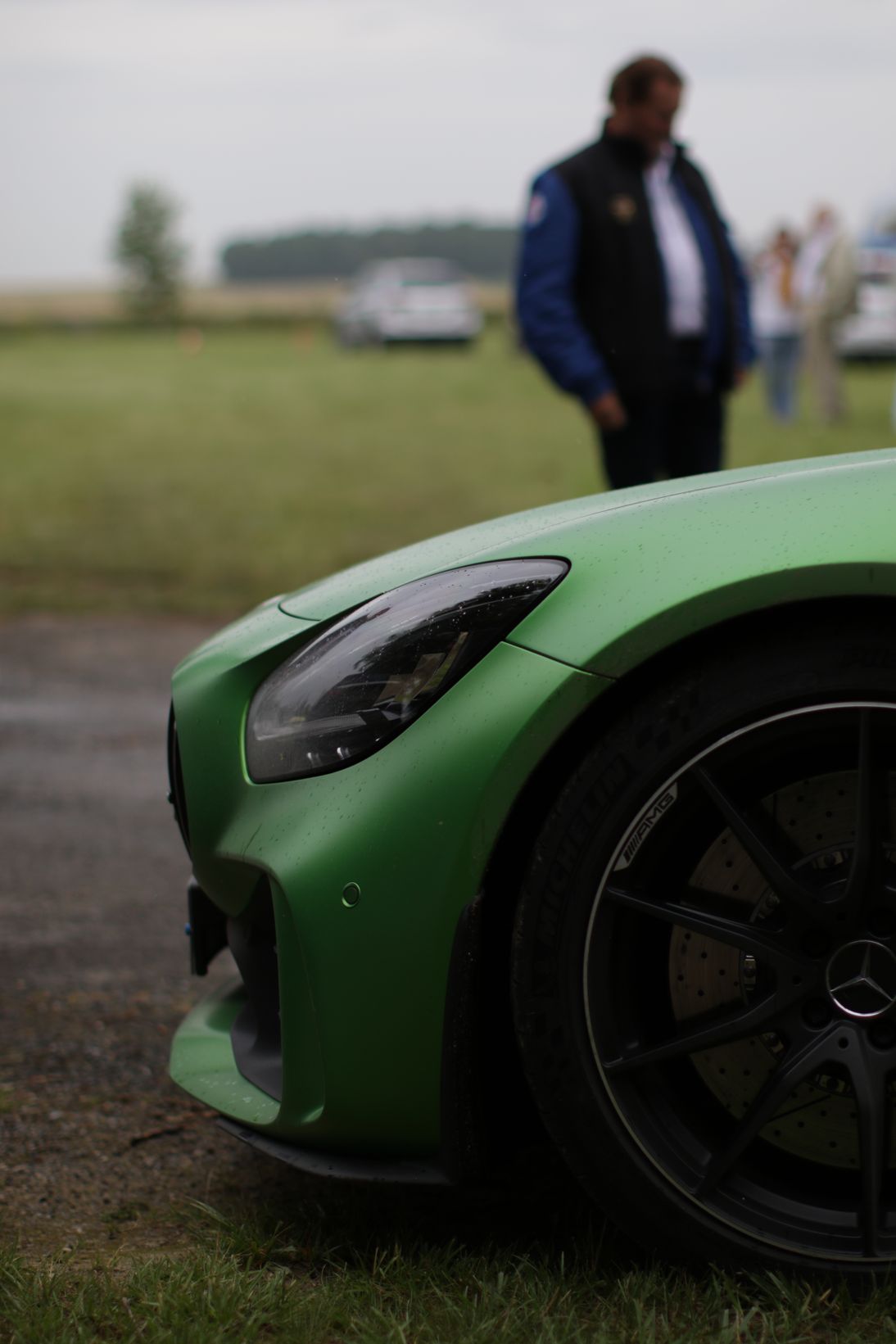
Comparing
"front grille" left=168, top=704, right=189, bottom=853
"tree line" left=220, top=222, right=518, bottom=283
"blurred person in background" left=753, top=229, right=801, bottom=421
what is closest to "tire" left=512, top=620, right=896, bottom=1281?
"front grille" left=168, top=704, right=189, bottom=853

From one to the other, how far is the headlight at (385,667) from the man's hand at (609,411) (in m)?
2.90

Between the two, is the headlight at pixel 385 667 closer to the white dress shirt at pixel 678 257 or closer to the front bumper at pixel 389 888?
the front bumper at pixel 389 888

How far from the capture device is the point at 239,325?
5531 centimetres

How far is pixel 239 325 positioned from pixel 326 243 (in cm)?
2458

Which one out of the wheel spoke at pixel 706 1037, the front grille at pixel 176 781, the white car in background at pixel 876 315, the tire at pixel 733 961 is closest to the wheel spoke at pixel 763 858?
the tire at pixel 733 961

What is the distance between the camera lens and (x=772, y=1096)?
6.27 ft

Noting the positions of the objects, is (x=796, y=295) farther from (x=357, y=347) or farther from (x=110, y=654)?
(x=357, y=347)

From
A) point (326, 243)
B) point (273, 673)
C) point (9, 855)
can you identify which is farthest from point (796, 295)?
point (326, 243)

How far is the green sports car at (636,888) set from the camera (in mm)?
1917

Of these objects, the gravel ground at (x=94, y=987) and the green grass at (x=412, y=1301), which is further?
the gravel ground at (x=94, y=987)

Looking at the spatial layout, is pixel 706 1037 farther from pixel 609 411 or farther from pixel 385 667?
pixel 609 411

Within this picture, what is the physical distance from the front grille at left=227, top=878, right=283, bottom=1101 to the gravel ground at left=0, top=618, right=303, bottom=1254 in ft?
0.97

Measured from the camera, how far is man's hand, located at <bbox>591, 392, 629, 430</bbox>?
5.00 metres

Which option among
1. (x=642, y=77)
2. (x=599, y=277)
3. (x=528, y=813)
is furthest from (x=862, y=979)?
(x=642, y=77)
